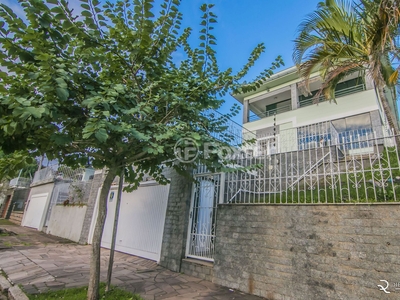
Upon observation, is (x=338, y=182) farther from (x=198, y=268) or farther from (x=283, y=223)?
(x=198, y=268)

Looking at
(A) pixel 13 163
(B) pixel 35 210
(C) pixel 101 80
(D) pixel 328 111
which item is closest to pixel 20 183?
(B) pixel 35 210

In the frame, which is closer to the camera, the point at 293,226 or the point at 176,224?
the point at 293,226

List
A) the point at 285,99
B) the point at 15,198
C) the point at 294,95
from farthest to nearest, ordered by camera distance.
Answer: the point at 15,198, the point at 285,99, the point at 294,95

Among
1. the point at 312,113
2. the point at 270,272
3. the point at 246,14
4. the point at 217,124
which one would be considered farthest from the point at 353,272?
the point at 312,113

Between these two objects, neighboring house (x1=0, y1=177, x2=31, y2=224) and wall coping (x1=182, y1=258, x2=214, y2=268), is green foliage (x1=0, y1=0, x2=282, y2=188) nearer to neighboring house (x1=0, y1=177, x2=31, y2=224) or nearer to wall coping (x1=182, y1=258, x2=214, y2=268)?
wall coping (x1=182, y1=258, x2=214, y2=268)

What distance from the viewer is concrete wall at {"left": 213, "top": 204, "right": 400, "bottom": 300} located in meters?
3.11

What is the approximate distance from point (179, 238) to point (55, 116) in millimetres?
4361

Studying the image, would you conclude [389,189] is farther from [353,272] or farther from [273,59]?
[273,59]

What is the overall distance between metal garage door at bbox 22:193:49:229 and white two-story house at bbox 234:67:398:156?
13.7 metres

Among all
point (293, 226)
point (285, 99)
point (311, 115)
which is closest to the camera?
point (293, 226)

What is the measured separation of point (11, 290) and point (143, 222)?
12.3 ft

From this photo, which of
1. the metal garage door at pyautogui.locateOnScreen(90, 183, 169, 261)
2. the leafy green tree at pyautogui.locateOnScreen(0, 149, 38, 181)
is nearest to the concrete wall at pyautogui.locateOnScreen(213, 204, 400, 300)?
the metal garage door at pyautogui.locateOnScreen(90, 183, 169, 261)

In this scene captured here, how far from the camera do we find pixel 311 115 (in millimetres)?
12062

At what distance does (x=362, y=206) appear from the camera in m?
3.39
